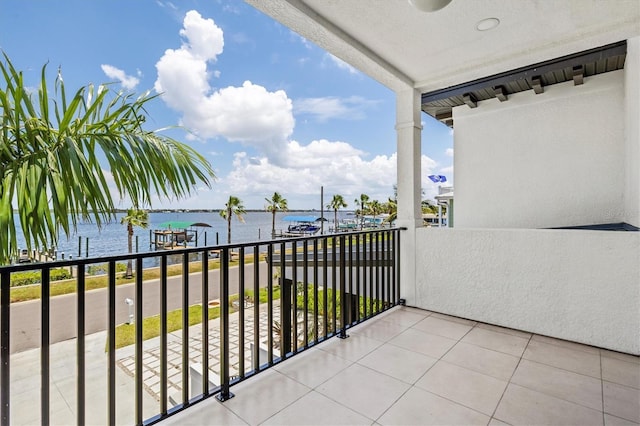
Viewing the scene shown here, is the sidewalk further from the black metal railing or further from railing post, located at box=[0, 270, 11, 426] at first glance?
railing post, located at box=[0, 270, 11, 426]

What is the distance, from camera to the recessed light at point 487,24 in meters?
2.33

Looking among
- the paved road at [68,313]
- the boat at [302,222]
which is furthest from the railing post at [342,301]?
the boat at [302,222]

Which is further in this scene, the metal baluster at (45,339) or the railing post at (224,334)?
the railing post at (224,334)

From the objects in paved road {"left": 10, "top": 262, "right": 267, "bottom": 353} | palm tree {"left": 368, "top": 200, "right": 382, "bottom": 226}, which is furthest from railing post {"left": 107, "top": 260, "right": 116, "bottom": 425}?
palm tree {"left": 368, "top": 200, "right": 382, "bottom": 226}

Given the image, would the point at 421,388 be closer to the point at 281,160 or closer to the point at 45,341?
the point at 45,341

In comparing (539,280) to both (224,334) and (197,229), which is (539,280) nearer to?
(224,334)

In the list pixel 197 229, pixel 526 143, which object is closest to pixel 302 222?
pixel 197 229

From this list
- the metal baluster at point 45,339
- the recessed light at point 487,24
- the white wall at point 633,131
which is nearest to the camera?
the metal baluster at point 45,339

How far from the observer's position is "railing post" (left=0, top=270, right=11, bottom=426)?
1.17 m

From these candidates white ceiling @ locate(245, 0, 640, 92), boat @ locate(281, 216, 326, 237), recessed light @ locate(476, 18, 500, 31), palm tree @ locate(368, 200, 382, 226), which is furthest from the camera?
palm tree @ locate(368, 200, 382, 226)

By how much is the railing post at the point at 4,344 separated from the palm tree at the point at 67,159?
0.09 meters

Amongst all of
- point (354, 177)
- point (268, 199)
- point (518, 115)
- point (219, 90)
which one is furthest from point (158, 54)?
point (518, 115)

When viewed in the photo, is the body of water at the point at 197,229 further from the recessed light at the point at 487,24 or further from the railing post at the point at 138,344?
the recessed light at the point at 487,24

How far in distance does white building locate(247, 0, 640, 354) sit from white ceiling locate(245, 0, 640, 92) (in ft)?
0.04
